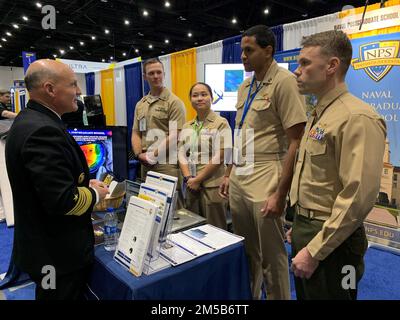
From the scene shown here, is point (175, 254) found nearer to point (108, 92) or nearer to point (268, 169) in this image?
point (268, 169)

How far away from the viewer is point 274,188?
5.43ft

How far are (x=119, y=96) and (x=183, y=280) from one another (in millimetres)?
A: 7357

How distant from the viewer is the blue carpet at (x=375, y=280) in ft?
7.52

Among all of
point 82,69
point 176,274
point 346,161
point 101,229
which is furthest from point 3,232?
point 82,69

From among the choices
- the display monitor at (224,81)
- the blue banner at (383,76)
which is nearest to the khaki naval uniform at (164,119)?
the display monitor at (224,81)

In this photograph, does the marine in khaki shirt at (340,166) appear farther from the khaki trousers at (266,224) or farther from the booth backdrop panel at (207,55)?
the booth backdrop panel at (207,55)

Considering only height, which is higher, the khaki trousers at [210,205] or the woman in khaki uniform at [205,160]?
the woman in khaki uniform at [205,160]

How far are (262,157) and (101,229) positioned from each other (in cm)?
96

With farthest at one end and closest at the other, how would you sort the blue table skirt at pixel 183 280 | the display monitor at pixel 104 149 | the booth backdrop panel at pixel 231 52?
1. the booth backdrop panel at pixel 231 52
2. the display monitor at pixel 104 149
3. the blue table skirt at pixel 183 280

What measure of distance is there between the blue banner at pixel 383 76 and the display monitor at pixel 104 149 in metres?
2.46

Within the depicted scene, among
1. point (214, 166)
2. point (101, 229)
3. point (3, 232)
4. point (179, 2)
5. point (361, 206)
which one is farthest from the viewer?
point (179, 2)

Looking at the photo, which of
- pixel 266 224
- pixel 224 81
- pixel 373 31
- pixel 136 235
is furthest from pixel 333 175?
pixel 224 81
